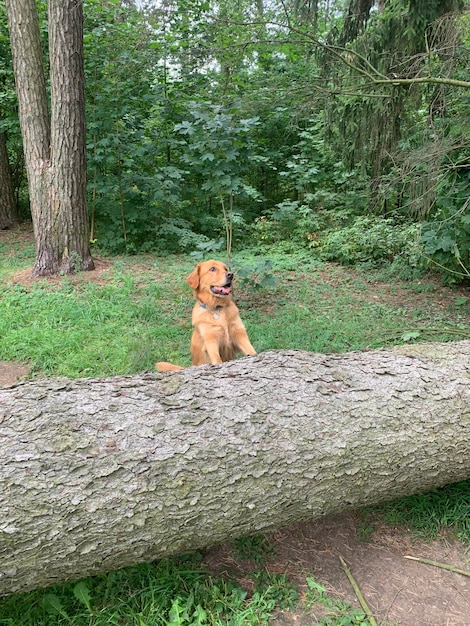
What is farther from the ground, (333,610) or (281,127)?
(281,127)

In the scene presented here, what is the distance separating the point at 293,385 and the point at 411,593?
108cm

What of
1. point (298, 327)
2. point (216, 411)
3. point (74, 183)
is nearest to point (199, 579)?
point (216, 411)

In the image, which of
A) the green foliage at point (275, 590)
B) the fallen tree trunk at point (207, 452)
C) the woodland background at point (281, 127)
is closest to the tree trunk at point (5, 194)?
the woodland background at point (281, 127)

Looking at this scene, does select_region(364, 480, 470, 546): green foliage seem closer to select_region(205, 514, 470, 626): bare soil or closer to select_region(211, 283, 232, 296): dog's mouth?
→ select_region(205, 514, 470, 626): bare soil

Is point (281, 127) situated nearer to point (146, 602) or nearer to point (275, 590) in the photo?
point (275, 590)

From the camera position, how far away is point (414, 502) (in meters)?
2.41

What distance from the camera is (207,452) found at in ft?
5.65

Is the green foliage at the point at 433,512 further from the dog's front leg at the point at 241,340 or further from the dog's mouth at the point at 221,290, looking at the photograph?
the dog's mouth at the point at 221,290

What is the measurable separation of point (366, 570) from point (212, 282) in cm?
220

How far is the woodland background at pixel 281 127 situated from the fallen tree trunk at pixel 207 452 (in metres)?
3.13

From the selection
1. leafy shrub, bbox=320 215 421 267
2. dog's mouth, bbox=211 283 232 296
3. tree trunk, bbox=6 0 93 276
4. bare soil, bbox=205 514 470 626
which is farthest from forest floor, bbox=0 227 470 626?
leafy shrub, bbox=320 215 421 267

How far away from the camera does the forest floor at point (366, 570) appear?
6.02 feet

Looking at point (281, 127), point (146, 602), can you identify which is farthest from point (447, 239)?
point (281, 127)

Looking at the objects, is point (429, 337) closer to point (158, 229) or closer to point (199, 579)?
point (199, 579)
